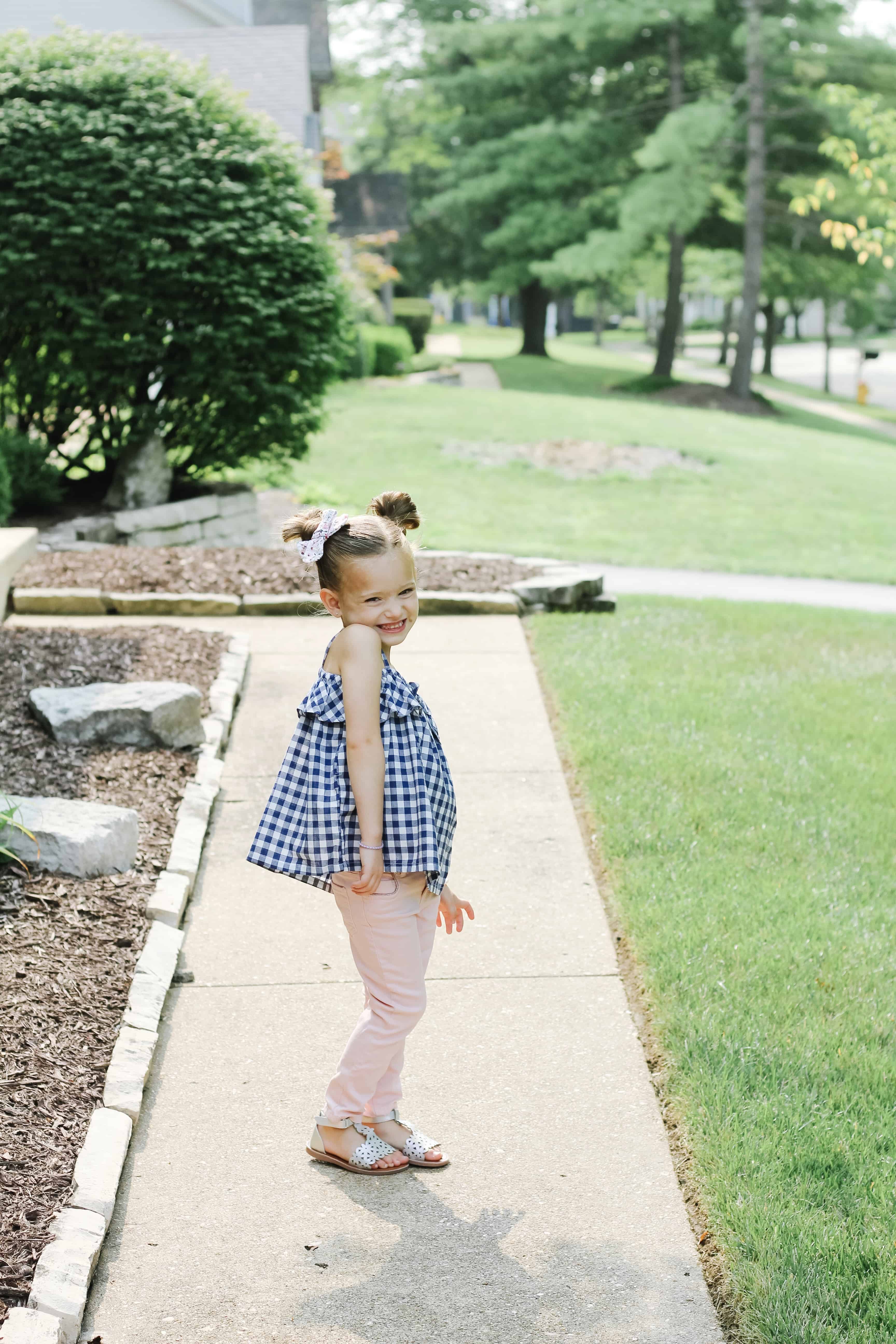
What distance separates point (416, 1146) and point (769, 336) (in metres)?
46.0

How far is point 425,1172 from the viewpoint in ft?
9.32

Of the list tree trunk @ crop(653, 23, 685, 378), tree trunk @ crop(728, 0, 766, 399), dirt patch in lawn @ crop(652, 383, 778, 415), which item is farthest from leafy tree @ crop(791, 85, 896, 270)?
tree trunk @ crop(653, 23, 685, 378)

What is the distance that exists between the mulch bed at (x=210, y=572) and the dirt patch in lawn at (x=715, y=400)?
18.4 m

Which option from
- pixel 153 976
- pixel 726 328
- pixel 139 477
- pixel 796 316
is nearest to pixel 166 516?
pixel 139 477

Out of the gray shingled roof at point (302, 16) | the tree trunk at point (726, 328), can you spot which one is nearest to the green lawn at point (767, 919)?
the gray shingled roof at point (302, 16)

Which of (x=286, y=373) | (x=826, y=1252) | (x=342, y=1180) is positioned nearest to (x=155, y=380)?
(x=286, y=373)

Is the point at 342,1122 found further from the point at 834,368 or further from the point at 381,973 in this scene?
the point at 834,368

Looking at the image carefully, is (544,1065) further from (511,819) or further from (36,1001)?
(511,819)

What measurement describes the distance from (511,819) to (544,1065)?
5.18ft

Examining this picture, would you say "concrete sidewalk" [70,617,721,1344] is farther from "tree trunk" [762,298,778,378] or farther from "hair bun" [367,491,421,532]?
"tree trunk" [762,298,778,378]

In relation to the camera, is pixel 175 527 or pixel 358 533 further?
pixel 175 527

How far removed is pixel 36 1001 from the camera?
3230mm

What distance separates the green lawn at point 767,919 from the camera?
252 cm

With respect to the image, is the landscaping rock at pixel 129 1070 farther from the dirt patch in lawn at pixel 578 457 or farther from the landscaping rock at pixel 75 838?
the dirt patch in lawn at pixel 578 457
